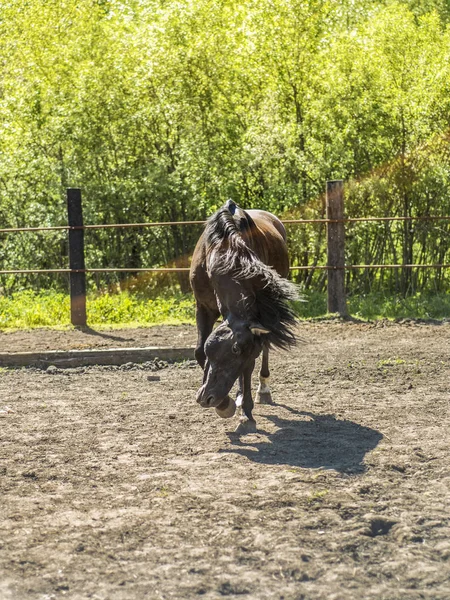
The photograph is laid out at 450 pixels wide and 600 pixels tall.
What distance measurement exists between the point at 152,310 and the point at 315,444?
636 centimetres

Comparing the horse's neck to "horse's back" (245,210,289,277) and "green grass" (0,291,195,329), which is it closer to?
"horse's back" (245,210,289,277)

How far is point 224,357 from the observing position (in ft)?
17.5

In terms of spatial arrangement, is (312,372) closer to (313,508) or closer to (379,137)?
(313,508)

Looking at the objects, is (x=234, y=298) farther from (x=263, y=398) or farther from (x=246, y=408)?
(x=263, y=398)

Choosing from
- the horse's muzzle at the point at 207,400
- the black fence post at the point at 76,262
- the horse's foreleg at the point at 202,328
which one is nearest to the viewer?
the horse's muzzle at the point at 207,400

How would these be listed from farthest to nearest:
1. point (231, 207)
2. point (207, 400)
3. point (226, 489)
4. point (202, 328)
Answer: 1. point (202, 328)
2. point (231, 207)
3. point (207, 400)
4. point (226, 489)

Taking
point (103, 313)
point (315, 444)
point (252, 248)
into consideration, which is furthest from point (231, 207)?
point (103, 313)

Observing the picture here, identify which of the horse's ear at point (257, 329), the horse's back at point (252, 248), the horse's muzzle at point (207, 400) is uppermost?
the horse's back at point (252, 248)

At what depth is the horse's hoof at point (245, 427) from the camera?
5.73 metres

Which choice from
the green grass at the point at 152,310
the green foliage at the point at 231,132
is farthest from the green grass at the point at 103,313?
the green foliage at the point at 231,132

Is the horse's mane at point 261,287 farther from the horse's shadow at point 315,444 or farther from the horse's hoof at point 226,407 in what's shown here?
the horse's shadow at point 315,444

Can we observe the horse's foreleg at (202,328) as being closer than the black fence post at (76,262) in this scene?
Yes

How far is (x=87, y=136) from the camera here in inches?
549

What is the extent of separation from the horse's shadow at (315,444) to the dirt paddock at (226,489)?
17 mm
